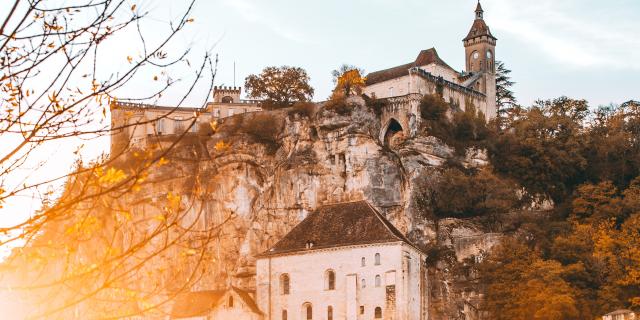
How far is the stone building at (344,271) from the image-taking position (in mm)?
51312

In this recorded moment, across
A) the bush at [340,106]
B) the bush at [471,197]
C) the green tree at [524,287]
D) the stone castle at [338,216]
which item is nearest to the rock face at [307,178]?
the stone castle at [338,216]

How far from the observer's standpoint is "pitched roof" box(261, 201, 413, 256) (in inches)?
2066

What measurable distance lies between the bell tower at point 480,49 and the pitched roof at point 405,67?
12.0ft

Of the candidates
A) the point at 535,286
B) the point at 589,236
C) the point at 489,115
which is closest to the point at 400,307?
the point at 535,286

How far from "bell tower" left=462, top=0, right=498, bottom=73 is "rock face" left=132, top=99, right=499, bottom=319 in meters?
13.7

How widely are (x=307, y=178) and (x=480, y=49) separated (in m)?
21.3

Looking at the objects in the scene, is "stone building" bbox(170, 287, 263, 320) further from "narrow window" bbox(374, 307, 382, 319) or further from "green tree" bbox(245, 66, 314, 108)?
"green tree" bbox(245, 66, 314, 108)

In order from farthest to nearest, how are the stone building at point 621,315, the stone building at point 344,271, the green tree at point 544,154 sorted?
the green tree at point 544,154 < the stone building at point 344,271 < the stone building at point 621,315

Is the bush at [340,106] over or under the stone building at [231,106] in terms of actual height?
under

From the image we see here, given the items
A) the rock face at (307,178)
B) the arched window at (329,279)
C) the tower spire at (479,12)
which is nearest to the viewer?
the arched window at (329,279)

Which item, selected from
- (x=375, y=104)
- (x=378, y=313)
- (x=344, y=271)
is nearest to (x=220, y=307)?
(x=344, y=271)

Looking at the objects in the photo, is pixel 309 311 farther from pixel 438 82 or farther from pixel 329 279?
pixel 438 82

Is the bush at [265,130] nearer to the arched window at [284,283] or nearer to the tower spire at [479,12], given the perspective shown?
the arched window at [284,283]

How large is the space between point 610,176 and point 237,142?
23911mm
